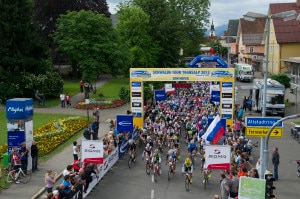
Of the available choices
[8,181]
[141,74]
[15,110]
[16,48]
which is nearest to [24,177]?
[8,181]

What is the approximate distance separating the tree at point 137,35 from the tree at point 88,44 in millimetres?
12589

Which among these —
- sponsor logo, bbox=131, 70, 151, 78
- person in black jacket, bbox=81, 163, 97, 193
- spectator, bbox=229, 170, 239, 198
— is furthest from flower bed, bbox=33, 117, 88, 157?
spectator, bbox=229, 170, 239, 198

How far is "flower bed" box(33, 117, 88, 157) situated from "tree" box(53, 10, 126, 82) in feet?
32.1

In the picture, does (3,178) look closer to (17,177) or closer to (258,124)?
(17,177)

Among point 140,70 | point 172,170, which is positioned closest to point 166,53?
point 140,70

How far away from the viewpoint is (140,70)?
32.2 m

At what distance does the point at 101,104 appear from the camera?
1677 inches

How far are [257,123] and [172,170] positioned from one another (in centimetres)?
620

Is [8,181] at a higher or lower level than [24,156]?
lower

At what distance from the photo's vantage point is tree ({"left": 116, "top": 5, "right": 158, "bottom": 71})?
58062mm

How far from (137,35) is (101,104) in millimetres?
18927

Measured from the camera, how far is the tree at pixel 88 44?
43625 millimetres

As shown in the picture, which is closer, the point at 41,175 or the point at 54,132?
the point at 41,175

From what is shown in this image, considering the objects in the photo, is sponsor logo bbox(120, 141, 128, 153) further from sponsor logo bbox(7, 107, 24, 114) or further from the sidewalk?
sponsor logo bbox(7, 107, 24, 114)
